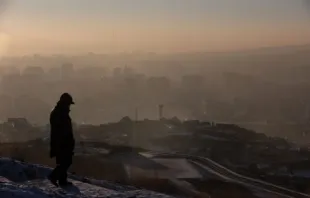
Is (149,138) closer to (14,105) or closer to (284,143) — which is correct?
(284,143)

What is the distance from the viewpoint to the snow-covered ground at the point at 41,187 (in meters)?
11.9

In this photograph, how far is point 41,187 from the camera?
42.5 feet

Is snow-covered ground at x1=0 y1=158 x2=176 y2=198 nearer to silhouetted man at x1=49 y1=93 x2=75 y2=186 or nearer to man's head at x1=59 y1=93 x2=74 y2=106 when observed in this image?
silhouetted man at x1=49 y1=93 x2=75 y2=186

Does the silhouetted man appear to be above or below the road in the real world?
above

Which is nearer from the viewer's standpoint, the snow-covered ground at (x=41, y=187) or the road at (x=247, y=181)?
the snow-covered ground at (x=41, y=187)

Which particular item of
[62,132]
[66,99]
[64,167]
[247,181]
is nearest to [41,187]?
[64,167]

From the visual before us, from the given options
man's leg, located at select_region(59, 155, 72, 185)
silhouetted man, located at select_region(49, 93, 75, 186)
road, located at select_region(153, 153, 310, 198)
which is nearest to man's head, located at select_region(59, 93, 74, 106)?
silhouetted man, located at select_region(49, 93, 75, 186)

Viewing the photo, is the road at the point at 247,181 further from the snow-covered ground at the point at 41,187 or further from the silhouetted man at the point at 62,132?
the silhouetted man at the point at 62,132

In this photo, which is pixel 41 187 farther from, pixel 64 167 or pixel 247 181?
pixel 247 181

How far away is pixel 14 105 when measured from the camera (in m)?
126

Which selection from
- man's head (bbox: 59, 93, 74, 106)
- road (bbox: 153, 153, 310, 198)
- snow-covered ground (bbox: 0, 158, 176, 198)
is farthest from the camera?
road (bbox: 153, 153, 310, 198)

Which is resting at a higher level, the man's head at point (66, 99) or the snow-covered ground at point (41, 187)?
the man's head at point (66, 99)

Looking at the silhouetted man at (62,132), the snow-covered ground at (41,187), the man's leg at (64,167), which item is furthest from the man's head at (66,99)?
the snow-covered ground at (41,187)

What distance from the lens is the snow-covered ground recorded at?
1191cm
